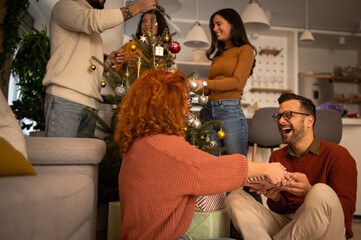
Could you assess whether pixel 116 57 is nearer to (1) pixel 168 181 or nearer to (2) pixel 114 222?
(2) pixel 114 222

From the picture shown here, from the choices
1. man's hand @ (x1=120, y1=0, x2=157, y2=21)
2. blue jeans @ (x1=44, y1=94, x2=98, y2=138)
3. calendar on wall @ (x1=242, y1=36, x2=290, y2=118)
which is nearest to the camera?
blue jeans @ (x1=44, y1=94, x2=98, y2=138)

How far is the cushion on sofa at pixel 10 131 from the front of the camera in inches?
50.8

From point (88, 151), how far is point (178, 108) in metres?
0.65

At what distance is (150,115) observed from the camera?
1.17 metres

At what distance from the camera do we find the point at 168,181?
3.66ft

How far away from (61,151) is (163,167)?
70 cm

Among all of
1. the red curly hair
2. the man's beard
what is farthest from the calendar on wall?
the red curly hair

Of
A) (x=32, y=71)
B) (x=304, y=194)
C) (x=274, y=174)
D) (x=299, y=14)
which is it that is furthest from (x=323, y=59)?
(x=274, y=174)

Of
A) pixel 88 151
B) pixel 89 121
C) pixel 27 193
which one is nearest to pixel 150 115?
pixel 27 193

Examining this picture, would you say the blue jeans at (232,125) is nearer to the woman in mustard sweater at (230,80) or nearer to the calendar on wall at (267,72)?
the woman in mustard sweater at (230,80)

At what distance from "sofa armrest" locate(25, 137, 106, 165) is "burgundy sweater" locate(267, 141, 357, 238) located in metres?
1.08

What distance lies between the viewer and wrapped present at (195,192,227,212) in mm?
1735

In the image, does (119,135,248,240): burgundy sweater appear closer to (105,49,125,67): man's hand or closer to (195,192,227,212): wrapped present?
(195,192,227,212): wrapped present

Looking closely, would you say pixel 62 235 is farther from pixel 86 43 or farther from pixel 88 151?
pixel 86 43
